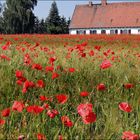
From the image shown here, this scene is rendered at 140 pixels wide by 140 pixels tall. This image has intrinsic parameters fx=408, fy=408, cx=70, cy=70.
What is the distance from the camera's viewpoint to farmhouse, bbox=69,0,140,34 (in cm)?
5044

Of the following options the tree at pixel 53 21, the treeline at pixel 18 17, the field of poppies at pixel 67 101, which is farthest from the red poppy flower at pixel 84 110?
the tree at pixel 53 21

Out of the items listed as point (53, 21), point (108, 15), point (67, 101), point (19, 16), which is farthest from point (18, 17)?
point (67, 101)

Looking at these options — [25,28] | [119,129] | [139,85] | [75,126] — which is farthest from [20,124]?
[25,28]

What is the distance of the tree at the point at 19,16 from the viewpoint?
49.5 m

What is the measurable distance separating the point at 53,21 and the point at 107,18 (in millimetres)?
9467

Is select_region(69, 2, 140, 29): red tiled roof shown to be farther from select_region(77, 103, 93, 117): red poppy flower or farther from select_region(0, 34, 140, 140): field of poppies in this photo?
select_region(77, 103, 93, 117): red poppy flower

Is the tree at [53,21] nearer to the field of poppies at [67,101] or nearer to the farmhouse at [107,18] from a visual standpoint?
the farmhouse at [107,18]

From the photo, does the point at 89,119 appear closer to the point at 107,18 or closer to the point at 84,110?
the point at 84,110

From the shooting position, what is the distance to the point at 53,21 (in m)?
57.2

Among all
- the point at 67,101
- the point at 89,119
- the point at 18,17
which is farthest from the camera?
the point at 18,17

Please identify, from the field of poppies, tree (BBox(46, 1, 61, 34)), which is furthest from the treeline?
the field of poppies

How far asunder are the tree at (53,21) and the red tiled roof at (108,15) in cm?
398

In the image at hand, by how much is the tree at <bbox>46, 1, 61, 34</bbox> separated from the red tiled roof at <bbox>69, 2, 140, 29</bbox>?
3.98 m

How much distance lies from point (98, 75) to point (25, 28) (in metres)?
46.8
